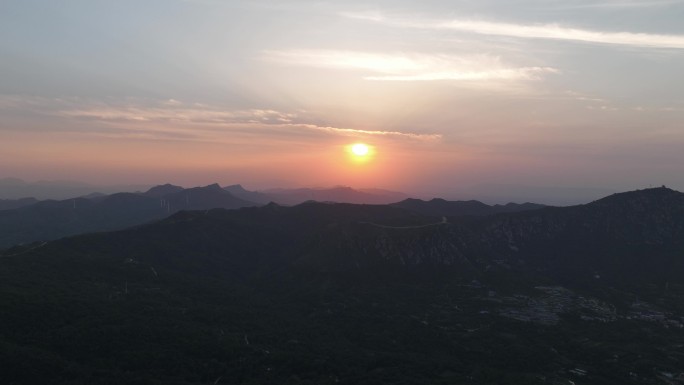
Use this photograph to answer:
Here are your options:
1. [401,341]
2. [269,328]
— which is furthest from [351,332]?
[269,328]

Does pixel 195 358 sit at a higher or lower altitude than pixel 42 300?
lower

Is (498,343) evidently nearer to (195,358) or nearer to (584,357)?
(584,357)

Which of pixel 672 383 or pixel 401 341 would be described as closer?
pixel 672 383

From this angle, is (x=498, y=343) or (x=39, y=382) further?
(x=498, y=343)

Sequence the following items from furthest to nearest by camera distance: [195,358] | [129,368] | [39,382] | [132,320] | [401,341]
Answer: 1. [401,341]
2. [132,320]
3. [195,358]
4. [129,368]
5. [39,382]

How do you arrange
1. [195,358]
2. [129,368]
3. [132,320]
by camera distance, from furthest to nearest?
[132,320] → [195,358] → [129,368]

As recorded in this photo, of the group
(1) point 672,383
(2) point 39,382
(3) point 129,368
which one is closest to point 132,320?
(3) point 129,368

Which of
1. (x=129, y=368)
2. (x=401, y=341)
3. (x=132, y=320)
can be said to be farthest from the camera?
(x=401, y=341)

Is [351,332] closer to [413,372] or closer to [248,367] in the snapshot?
[413,372]

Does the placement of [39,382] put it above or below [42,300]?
below
